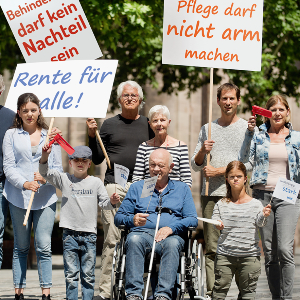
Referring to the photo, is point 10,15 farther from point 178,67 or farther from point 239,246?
point 178,67

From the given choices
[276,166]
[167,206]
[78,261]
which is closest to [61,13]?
[167,206]

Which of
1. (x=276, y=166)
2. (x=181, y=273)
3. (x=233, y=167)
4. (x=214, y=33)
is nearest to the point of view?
(x=181, y=273)

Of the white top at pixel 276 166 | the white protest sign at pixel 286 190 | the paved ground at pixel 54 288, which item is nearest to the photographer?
the white protest sign at pixel 286 190

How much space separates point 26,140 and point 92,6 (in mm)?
5058

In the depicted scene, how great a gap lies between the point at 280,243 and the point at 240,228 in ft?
1.58

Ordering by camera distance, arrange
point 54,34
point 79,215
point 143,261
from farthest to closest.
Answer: point 54,34
point 79,215
point 143,261

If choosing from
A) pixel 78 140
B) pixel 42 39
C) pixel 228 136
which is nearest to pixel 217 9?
pixel 228 136

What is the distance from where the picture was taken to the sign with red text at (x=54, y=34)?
21.4ft

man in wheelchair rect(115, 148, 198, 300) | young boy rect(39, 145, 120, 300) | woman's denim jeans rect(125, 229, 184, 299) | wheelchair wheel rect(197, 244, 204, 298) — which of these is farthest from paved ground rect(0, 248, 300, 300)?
woman's denim jeans rect(125, 229, 184, 299)

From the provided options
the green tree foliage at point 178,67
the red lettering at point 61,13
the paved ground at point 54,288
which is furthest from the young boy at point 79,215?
the green tree foliage at point 178,67

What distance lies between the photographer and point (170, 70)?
12828 millimetres

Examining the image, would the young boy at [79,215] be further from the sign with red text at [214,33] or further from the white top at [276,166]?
the sign with red text at [214,33]

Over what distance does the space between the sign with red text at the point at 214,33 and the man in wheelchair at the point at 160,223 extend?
1.52 meters

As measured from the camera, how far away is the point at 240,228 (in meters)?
5.14
